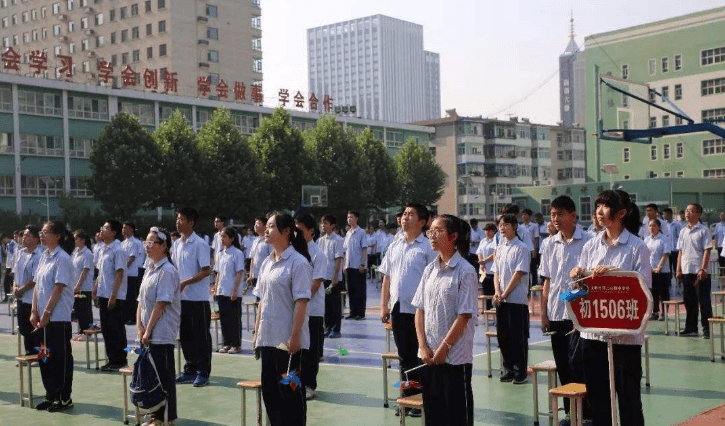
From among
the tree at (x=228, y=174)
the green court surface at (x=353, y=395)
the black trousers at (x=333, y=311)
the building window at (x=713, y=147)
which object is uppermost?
the building window at (x=713, y=147)

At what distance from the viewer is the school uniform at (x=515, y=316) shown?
27.3 feet

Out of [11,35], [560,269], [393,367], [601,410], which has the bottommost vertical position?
[393,367]

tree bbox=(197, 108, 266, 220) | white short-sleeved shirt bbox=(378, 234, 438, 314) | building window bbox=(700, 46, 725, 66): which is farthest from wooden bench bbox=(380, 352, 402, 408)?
building window bbox=(700, 46, 725, 66)

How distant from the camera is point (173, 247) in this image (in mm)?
8938

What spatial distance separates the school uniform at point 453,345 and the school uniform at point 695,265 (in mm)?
6842

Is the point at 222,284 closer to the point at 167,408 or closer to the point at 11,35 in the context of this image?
the point at 167,408

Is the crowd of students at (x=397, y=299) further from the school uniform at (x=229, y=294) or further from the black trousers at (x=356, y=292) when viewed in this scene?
the black trousers at (x=356, y=292)

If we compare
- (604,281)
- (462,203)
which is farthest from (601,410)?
(462,203)

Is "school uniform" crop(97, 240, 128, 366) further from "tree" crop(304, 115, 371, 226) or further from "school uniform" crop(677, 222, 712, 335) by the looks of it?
"tree" crop(304, 115, 371, 226)

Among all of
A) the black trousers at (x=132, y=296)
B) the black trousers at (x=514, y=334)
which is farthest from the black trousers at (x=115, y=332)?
the black trousers at (x=514, y=334)

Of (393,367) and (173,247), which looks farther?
(393,367)

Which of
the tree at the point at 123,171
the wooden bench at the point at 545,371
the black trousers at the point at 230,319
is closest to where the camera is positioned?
the wooden bench at the point at 545,371

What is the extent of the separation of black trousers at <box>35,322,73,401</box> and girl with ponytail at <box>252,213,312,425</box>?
2.85m

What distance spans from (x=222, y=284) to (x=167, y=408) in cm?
393
